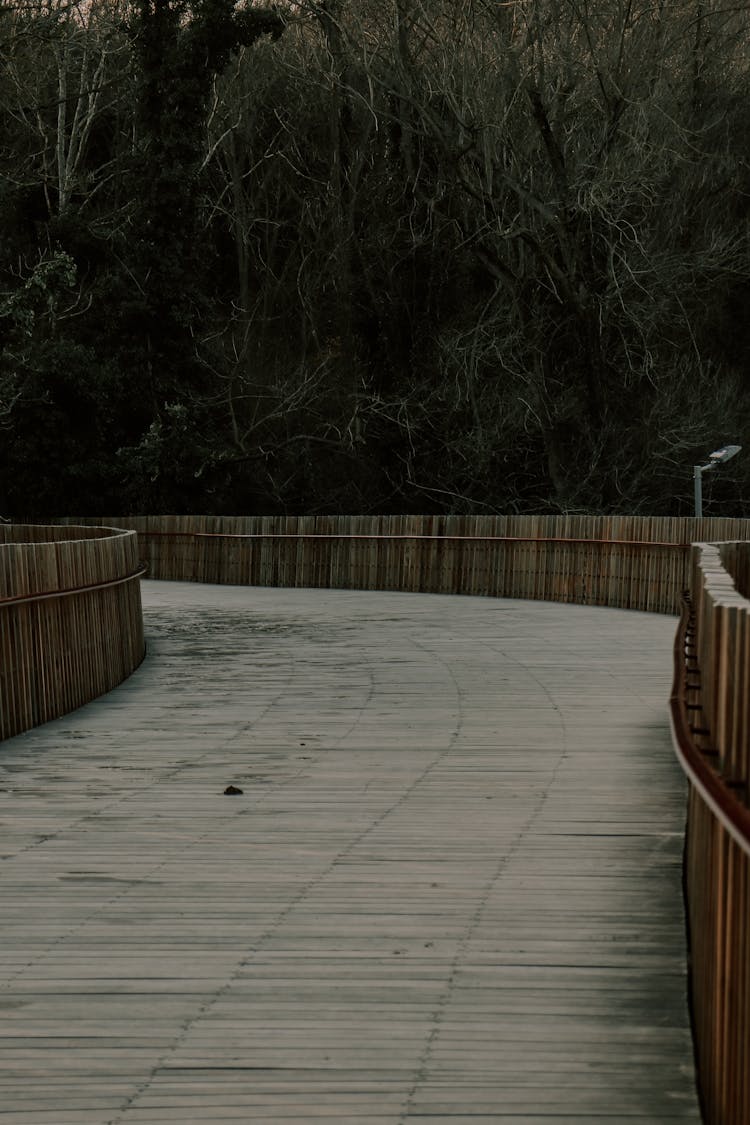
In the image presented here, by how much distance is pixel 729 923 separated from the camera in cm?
415

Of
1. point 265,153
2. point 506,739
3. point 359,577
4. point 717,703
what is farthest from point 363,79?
point 717,703

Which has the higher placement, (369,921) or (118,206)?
(118,206)

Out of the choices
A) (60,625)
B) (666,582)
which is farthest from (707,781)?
(666,582)

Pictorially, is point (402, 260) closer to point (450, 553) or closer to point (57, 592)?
point (450, 553)

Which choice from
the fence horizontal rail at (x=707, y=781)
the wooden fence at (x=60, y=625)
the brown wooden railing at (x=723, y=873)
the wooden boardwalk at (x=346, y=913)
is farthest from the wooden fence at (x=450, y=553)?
the brown wooden railing at (x=723, y=873)

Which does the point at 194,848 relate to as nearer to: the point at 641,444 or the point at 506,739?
the point at 506,739

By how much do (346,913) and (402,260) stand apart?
35255 mm

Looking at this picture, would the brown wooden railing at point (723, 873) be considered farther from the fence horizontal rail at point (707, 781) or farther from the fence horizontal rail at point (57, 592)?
the fence horizontal rail at point (57, 592)

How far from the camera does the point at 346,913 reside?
632 cm

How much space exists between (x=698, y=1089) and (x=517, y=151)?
3362 cm

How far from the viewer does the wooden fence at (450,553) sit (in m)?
22.0

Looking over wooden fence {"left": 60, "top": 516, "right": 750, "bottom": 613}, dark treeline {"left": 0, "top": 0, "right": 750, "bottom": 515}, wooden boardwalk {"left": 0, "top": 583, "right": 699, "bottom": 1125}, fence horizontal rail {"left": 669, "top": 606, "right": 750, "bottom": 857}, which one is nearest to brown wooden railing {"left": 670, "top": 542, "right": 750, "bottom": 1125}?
fence horizontal rail {"left": 669, "top": 606, "right": 750, "bottom": 857}

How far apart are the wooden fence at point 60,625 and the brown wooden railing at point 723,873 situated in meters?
6.63

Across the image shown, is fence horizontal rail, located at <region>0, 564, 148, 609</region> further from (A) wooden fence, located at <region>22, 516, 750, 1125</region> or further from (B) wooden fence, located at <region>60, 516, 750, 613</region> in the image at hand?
(B) wooden fence, located at <region>60, 516, 750, 613</region>
